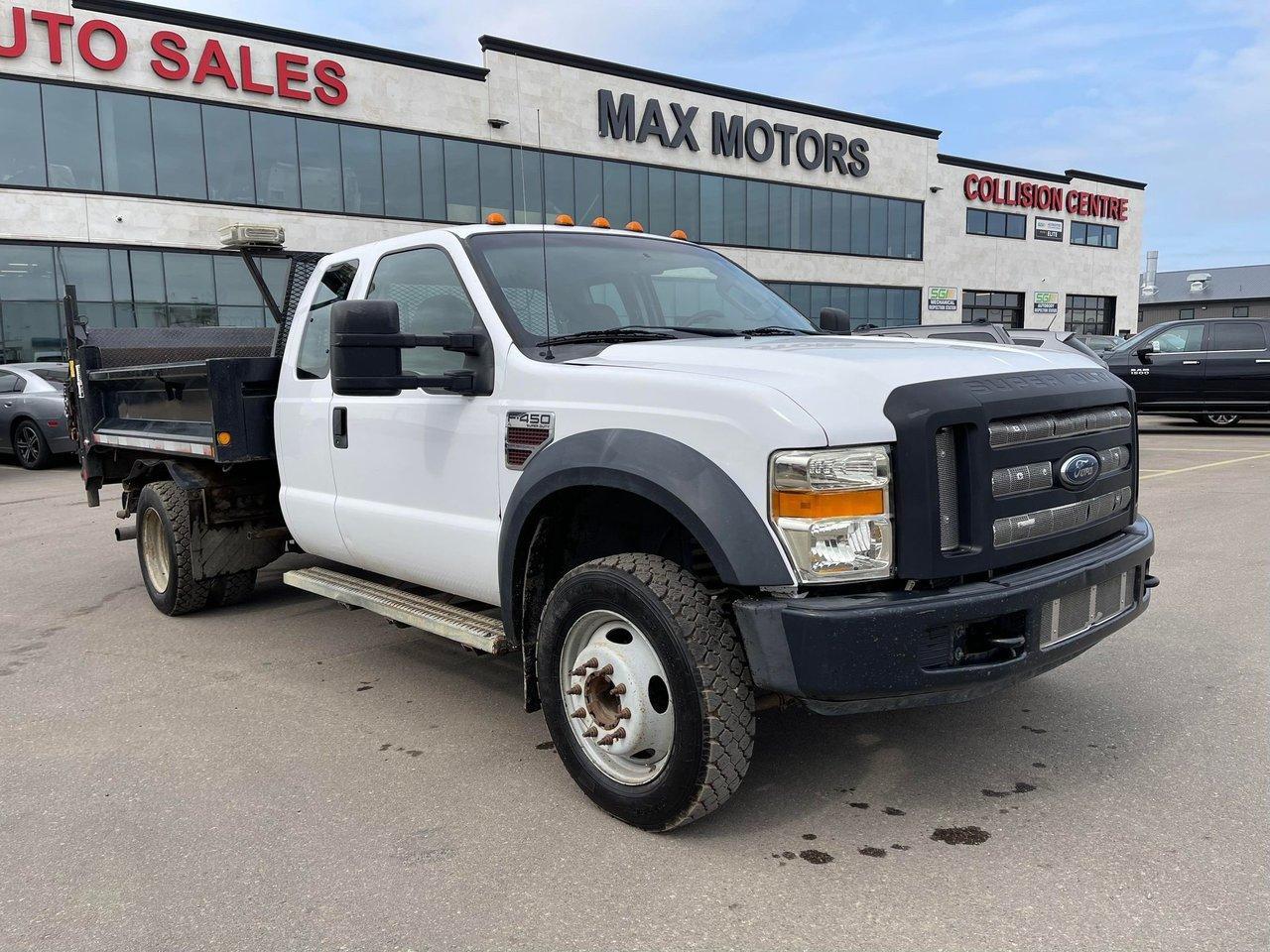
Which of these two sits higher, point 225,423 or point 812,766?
point 225,423

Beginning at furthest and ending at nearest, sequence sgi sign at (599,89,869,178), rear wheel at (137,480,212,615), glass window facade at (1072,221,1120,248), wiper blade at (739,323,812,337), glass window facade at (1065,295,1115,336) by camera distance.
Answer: glass window facade at (1065,295,1115,336), glass window facade at (1072,221,1120,248), sgi sign at (599,89,869,178), rear wheel at (137,480,212,615), wiper blade at (739,323,812,337)

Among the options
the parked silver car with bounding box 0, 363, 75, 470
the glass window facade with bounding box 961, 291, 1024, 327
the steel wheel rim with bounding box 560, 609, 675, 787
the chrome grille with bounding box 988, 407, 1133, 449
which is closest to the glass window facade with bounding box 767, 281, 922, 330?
the glass window facade with bounding box 961, 291, 1024, 327

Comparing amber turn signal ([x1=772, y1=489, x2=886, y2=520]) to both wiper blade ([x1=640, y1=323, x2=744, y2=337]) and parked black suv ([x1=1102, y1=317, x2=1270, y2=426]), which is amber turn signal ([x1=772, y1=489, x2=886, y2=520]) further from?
parked black suv ([x1=1102, y1=317, x2=1270, y2=426])

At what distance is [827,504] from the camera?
2650 mm

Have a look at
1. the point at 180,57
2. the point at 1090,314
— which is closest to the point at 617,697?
the point at 180,57

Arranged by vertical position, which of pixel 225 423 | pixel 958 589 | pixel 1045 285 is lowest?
pixel 958 589

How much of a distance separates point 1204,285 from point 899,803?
82740 mm

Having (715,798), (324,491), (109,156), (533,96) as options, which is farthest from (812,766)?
(533,96)

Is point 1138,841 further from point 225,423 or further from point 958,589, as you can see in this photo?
point 225,423

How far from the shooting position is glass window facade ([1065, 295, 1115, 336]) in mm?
49000

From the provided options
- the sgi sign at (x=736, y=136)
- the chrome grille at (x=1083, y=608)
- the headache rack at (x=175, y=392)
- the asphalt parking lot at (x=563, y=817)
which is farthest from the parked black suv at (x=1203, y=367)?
the sgi sign at (x=736, y=136)

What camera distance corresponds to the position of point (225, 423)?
4980 millimetres

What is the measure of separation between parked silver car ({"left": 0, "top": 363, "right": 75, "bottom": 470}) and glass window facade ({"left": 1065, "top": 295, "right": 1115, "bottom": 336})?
45980 mm

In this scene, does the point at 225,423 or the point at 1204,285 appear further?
the point at 1204,285
